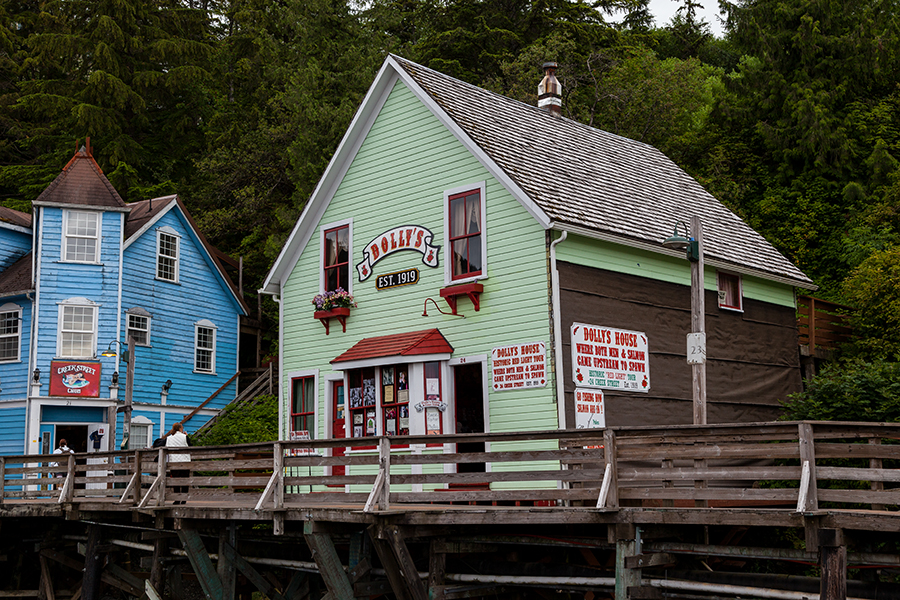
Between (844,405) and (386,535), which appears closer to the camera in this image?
(386,535)

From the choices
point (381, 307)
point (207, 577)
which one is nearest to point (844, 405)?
point (381, 307)

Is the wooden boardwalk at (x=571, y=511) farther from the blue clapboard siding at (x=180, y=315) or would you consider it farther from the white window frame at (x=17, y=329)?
the blue clapboard siding at (x=180, y=315)

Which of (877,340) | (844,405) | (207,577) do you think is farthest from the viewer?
(877,340)

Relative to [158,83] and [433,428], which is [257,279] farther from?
[433,428]

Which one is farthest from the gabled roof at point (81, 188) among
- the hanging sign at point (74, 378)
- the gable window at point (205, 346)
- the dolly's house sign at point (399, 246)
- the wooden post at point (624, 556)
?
the wooden post at point (624, 556)

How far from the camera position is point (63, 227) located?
28.5 m

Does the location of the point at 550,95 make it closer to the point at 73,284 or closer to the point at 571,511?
the point at 571,511

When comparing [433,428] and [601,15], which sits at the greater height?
[601,15]

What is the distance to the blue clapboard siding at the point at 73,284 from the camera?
2769 centimetres

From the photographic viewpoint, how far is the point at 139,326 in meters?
29.9

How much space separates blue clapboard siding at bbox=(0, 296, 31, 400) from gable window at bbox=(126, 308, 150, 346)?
2898mm

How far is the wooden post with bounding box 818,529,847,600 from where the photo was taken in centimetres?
890

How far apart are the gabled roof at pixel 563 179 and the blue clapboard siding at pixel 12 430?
11.1 meters

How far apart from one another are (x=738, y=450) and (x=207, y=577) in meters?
8.87
